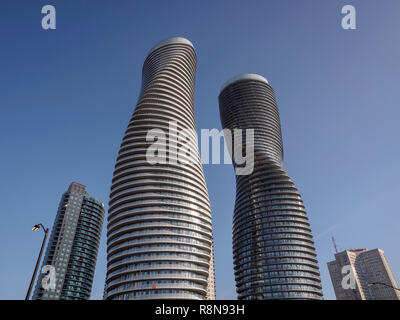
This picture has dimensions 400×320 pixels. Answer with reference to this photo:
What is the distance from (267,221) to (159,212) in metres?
67.7

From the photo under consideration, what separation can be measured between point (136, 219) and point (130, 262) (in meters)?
12.1

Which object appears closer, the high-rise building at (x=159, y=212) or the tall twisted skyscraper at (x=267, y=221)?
the high-rise building at (x=159, y=212)

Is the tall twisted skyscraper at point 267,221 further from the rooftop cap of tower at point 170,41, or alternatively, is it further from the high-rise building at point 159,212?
the rooftop cap of tower at point 170,41

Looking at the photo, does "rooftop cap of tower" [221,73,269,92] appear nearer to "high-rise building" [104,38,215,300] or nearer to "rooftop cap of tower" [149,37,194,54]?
"rooftop cap of tower" [149,37,194,54]

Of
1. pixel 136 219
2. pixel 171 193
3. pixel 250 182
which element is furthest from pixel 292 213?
pixel 136 219

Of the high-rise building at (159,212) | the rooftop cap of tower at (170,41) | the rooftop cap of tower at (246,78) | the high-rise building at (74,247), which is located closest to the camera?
the high-rise building at (159,212)

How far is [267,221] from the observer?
449 ft

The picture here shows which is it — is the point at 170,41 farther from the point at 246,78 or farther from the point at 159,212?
the point at 159,212

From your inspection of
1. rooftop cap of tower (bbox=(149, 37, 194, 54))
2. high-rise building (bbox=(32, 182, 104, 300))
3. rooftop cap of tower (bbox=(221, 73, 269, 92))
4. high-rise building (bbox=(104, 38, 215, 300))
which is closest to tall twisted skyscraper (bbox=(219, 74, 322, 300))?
rooftop cap of tower (bbox=(221, 73, 269, 92))

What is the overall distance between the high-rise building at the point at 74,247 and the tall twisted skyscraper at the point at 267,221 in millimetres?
91166

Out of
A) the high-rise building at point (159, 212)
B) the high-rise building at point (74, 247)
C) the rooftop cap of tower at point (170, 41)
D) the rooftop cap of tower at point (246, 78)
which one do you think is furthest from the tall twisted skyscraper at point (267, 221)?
the high-rise building at point (74, 247)

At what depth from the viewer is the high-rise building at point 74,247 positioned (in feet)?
531
